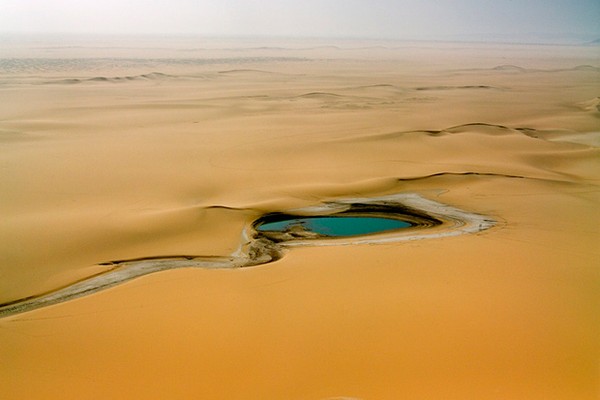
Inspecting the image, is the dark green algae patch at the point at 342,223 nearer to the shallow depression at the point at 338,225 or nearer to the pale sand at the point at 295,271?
the shallow depression at the point at 338,225

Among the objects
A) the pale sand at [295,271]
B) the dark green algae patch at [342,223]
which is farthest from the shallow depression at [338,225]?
the pale sand at [295,271]

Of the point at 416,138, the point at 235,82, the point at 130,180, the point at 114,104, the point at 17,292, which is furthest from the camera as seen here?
the point at 235,82

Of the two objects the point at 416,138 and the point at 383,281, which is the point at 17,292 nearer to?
the point at 383,281

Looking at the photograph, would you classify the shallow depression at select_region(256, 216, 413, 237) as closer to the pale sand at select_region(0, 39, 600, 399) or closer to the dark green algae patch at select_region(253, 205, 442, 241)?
the dark green algae patch at select_region(253, 205, 442, 241)

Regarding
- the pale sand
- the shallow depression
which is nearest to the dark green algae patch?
the shallow depression

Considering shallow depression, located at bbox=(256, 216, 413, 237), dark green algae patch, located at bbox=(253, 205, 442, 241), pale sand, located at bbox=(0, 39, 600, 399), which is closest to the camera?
pale sand, located at bbox=(0, 39, 600, 399)

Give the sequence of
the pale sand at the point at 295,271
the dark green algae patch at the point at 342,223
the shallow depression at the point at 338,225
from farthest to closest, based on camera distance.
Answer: the shallow depression at the point at 338,225 < the dark green algae patch at the point at 342,223 < the pale sand at the point at 295,271

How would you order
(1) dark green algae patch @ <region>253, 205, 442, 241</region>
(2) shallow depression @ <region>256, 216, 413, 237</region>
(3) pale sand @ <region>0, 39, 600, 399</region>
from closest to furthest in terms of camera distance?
(3) pale sand @ <region>0, 39, 600, 399</region>
(1) dark green algae patch @ <region>253, 205, 442, 241</region>
(2) shallow depression @ <region>256, 216, 413, 237</region>

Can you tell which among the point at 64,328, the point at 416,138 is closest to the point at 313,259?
the point at 64,328
